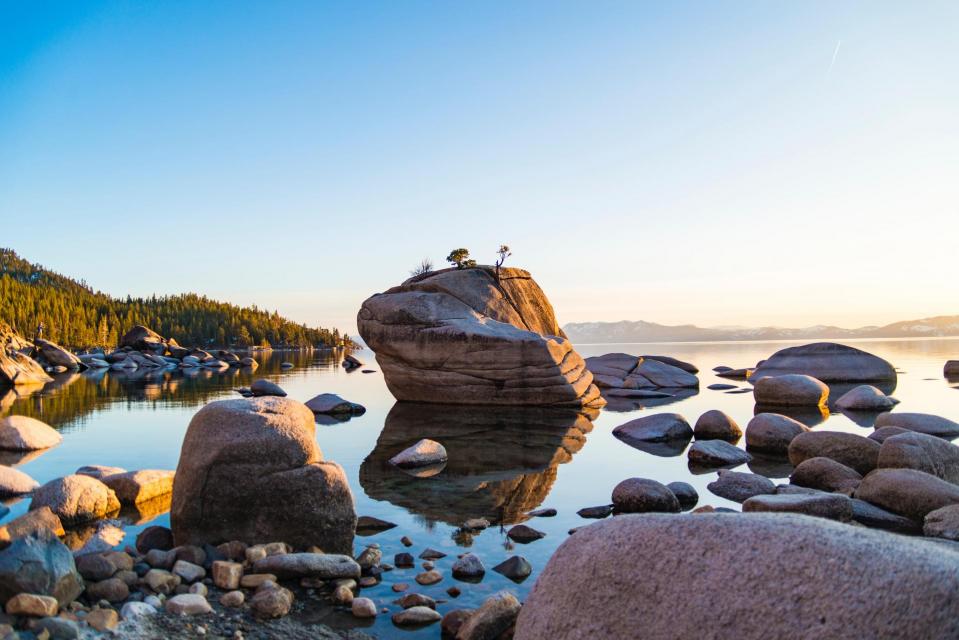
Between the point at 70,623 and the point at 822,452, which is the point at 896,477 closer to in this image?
the point at 822,452

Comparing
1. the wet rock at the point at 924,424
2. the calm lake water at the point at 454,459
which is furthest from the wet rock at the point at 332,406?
the wet rock at the point at 924,424

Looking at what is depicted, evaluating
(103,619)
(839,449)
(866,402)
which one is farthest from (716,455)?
(866,402)

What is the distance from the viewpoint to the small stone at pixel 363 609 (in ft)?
20.1

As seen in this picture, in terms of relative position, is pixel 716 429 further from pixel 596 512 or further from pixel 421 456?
pixel 596 512

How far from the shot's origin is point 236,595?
20.6 feet

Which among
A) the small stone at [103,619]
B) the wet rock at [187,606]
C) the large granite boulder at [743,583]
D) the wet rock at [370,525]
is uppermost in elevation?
the large granite boulder at [743,583]

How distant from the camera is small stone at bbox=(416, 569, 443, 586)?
6.94m

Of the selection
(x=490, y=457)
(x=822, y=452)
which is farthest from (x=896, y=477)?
(x=490, y=457)

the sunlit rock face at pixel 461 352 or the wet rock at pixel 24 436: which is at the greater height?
the sunlit rock face at pixel 461 352

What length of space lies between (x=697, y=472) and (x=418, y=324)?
49.5ft

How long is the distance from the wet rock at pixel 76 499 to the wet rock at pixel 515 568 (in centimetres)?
657

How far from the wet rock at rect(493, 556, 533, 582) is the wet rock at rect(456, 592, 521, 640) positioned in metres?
1.27

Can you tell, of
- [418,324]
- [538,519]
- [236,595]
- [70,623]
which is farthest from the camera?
[418,324]

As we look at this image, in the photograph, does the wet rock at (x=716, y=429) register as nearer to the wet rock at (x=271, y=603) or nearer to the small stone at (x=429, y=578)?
the small stone at (x=429, y=578)
